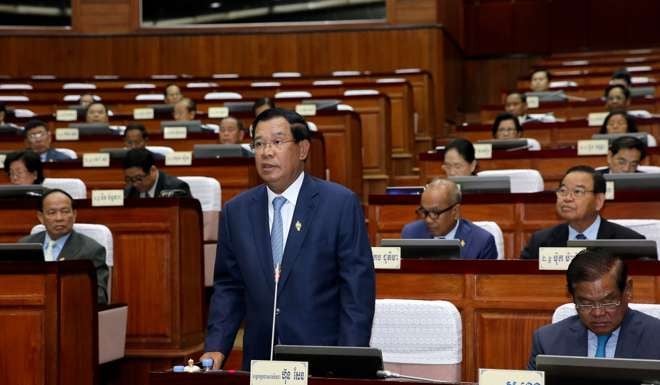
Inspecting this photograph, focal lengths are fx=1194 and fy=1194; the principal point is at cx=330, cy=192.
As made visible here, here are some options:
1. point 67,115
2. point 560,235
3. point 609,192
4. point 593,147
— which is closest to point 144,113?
point 67,115

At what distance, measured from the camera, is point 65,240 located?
5.88 m

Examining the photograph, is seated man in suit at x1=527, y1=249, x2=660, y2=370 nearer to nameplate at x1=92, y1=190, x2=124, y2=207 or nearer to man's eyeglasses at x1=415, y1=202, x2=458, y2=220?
man's eyeglasses at x1=415, y1=202, x2=458, y2=220

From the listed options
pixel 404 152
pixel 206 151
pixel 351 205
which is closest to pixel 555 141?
pixel 404 152

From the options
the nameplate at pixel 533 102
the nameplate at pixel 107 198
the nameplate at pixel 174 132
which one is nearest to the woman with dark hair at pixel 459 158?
the nameplate at pixel 107 198

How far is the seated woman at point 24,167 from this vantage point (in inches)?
287

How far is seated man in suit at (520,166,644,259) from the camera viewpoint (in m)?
5.52

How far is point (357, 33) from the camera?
14562mm

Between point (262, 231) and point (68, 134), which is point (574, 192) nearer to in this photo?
point (262, 231)

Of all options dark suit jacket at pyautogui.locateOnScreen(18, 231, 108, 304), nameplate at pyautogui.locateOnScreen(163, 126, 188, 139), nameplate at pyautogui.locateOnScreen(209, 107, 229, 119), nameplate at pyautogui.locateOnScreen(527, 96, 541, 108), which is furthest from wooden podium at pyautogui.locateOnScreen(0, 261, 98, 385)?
nameplate at pyautogui.locateOnScreen(527, 96, 541, 108)

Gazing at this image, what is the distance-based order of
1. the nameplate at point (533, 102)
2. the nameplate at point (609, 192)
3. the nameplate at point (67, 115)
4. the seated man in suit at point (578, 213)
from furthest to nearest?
the nameplate at point (533, 102) → the nameplate at point (67, 115) → the nameplate at point (609, 192) → the seated man in suit at point (578, 213)

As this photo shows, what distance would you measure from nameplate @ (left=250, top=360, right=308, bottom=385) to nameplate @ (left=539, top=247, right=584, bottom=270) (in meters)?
2.05

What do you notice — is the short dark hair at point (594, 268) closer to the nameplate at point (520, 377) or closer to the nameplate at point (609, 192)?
the nameplate at point (520, 377)

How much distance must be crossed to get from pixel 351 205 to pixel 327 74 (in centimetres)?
1106

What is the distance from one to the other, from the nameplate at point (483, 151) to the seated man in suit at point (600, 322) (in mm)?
4571
